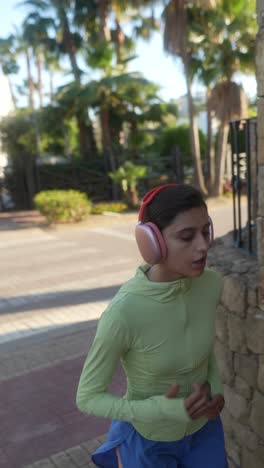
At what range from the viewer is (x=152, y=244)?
1501 mm

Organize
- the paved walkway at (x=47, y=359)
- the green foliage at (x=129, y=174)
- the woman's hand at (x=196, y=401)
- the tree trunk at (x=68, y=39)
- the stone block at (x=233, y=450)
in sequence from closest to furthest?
the woman's hand at (x=196, y=401) < the stone block at (x=233, y=450) < the paved walkway at (x=47, y=359) < the green foliage at (x=129, y=174) < the tree trunk at (x=68, y=39)

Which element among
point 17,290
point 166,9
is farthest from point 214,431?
point 166,9

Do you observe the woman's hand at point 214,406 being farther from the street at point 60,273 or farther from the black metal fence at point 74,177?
the black metal fence at point 74,177

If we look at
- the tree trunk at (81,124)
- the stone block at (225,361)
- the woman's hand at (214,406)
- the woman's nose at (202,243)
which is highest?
the tree trunk at (81,124)

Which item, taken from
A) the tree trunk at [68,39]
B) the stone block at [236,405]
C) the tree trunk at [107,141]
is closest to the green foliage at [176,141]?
the tree trunk at [107,141]

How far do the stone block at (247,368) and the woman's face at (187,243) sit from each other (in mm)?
1235

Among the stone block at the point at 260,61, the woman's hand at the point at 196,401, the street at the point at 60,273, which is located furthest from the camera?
the street at the point at 60,273

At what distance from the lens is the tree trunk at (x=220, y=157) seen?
18.0 meters

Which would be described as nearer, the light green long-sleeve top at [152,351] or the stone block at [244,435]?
the light green long-sleeve top at [152,351]

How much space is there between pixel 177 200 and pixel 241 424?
1765mm

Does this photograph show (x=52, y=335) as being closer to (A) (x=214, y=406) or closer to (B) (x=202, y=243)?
(A) (x=214, y=406)

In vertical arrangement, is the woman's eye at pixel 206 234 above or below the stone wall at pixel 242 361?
above

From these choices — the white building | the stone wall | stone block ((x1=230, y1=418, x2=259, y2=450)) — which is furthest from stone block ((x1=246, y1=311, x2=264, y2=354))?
the white building

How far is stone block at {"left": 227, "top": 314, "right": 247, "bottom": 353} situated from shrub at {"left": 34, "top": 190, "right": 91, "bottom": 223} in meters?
12.3
